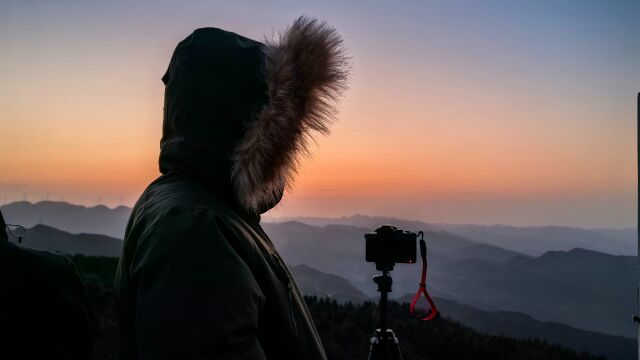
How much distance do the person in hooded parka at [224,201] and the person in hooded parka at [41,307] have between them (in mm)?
112

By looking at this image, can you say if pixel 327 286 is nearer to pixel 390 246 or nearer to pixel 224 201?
pixel 390 246

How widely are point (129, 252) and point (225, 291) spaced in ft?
1.22

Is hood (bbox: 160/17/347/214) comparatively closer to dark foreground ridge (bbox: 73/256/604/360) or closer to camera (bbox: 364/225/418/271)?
camera (bbox: 364/225/418/271)

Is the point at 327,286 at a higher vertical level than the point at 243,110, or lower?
lower

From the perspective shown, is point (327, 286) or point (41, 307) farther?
point (327, 286)

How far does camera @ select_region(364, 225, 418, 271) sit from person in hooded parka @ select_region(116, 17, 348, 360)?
63.4 inches

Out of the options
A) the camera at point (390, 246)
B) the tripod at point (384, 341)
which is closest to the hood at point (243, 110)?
the camera at point (390, 246)

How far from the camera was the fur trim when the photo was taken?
1.56 metres

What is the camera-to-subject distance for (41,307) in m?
1.31

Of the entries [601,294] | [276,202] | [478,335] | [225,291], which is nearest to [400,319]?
[478,335]

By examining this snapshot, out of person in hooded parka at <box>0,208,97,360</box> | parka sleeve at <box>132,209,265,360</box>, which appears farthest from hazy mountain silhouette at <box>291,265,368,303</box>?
parka sleeve at <box>132,209,265,360</box>

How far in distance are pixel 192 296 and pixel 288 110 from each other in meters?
0.70

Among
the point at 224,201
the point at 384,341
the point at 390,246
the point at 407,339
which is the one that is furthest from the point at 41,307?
the point at 407,339

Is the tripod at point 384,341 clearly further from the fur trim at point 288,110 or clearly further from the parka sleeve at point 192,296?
the parka sleeve at point 192,296
